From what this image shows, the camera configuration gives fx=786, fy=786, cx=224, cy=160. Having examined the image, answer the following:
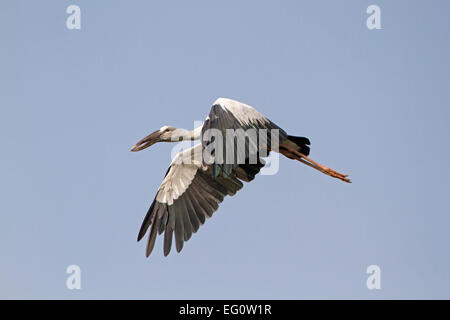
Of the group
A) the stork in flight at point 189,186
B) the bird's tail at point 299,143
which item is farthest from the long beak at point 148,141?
the bird's tail at point 299,143

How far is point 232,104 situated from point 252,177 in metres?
2.53

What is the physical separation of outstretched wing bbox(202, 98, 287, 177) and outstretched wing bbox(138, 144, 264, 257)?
5.94ft

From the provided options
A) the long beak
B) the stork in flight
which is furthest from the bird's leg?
the long beak

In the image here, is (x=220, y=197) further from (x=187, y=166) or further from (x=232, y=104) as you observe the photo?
(x=232, y=104)

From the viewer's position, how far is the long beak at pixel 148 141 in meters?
15.2

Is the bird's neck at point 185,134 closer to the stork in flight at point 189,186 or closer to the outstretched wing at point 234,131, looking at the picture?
the stork in flight at point 189,186

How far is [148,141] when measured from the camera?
50.4ft

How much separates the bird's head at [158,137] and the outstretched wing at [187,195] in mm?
426

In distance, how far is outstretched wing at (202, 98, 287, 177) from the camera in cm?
1183

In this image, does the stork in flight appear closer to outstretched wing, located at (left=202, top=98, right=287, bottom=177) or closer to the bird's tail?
the bird's tail

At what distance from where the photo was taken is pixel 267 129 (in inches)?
523
